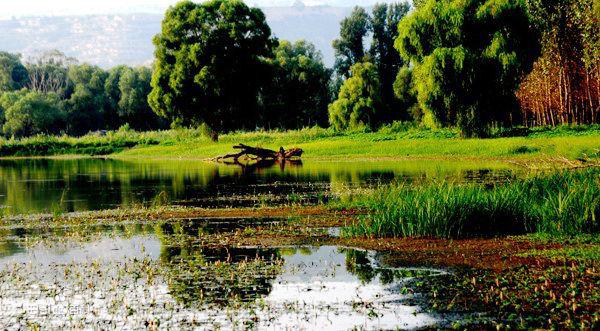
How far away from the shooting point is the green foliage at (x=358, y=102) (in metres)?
94.3

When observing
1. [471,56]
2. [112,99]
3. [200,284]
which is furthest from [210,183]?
[112,99]

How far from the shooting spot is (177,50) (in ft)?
277

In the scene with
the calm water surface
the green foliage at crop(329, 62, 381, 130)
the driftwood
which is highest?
the green foliage at crop(329, 62, 381, 130)

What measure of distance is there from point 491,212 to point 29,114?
112m

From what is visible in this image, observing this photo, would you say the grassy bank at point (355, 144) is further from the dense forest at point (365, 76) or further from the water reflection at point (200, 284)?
the water reflection at point (200, 284)

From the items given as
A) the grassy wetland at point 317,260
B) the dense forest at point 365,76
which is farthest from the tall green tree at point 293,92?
the grassy wetland at point 317,260

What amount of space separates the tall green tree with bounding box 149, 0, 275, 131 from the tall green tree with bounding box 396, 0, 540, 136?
26.1 m

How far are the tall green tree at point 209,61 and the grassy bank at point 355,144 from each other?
3.51 m

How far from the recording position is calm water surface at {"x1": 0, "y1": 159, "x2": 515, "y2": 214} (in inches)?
1271

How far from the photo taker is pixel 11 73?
545 feet

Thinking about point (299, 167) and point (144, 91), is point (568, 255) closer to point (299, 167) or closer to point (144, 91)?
point (299, 167)

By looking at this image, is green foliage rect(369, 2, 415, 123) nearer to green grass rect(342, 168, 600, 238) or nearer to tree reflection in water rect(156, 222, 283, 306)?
green grass rect(342, 168, 600, 238)

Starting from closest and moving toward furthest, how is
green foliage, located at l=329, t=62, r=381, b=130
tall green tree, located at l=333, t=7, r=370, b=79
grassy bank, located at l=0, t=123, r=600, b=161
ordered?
grassy bank, located at l=0, t=123, r=600, b=161 → green foliage, located at l=329, t=62, r=381, b=130 → tall green tree, located at l=333, t=7, r=370, b=79

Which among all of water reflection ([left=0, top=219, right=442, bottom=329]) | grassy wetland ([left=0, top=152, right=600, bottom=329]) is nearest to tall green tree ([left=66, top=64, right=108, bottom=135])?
grassy wetland ([left=0, top=152, right=600, bottom=329])
